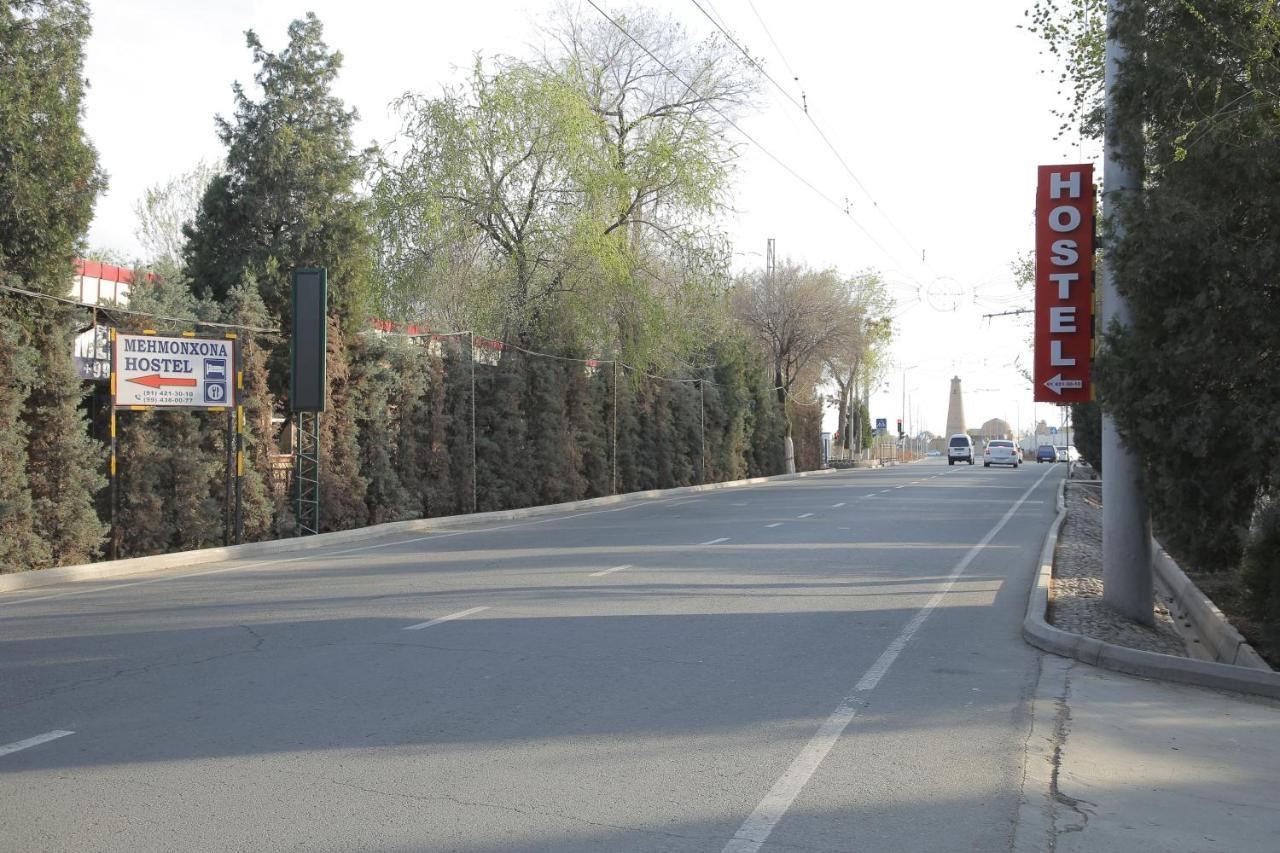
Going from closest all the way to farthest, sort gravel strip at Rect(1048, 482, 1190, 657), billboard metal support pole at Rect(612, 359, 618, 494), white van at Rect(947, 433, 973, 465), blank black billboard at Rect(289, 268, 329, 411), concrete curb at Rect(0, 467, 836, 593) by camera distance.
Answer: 1. gravel strip at Rect(1048, 482, 1190, 657)
2. concrete curb at Rect(0, 467, 836, 593)
3. blank black billboard at Rect(289, 268, 329, 411)
4. billboard metal support pole at Rect(612, 359, 618, 494)
5. white van at Rect(947, 433, 973, 465)

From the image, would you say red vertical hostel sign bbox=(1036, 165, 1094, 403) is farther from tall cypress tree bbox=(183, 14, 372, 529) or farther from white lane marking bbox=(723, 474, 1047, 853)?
tall cypress tree bbox=(183, 14, 372, 529)

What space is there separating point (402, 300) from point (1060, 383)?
76.1 ft

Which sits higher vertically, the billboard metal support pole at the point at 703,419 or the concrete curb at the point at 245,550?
the billboard metal support pole at the point at 703,419

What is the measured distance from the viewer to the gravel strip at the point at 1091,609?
1070cm

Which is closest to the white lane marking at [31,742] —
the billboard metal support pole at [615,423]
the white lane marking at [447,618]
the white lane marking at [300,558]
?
the white lane marking at [447,618]

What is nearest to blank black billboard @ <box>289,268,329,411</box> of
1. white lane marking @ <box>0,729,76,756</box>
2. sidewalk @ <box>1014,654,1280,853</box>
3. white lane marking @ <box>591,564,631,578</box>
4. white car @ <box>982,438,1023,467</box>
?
white lane marking @ <box>591,564,631,578</box>

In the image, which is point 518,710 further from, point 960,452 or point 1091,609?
point 960,452

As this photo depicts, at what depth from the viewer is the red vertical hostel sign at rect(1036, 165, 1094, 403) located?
1221 cm

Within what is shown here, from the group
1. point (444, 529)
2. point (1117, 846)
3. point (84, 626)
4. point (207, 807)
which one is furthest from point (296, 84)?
point (1117, 846)

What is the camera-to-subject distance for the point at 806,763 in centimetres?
633

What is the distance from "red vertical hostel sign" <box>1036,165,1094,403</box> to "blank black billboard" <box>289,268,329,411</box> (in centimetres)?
1273

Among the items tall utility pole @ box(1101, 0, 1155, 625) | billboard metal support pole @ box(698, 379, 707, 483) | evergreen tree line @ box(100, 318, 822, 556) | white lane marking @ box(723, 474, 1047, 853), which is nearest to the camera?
white lane marking @ box(723, 474, 1047, 853)

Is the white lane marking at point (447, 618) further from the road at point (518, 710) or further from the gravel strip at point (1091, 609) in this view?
the gravel strip at point (1091, 609)

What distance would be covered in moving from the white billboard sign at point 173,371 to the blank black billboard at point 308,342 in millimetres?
1773
